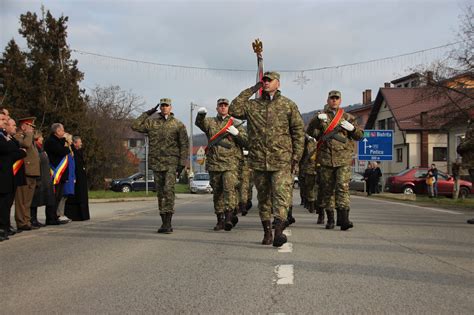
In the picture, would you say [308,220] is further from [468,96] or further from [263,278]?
[468,96]

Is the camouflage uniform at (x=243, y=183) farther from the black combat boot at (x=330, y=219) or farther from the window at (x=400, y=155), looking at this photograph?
the window at (x=400, y=155)

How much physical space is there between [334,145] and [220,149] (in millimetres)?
1886

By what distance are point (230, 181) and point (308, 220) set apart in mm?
2536

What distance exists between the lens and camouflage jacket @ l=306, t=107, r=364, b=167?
345 inches

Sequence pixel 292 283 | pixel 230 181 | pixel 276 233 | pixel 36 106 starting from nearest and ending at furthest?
pixel 292 283
pixel 276 233
pixel 230 181
pixel 36 106

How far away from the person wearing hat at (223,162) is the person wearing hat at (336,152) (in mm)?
1389

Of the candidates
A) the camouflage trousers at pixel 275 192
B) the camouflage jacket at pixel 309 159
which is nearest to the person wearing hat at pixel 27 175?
the camouflage trousers at pixel 275 192

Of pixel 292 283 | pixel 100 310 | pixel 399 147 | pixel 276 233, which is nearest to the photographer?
pixel 100 310

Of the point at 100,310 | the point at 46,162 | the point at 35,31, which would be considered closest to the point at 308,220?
the point at 46,162

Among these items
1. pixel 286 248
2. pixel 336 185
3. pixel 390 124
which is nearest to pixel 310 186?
pixel 336 185

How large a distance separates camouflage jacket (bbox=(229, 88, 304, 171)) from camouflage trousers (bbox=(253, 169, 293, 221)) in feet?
0.41

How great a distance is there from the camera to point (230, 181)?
29.7 feet

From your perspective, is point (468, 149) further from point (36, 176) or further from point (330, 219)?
point (36, 176)

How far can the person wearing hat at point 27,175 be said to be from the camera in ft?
30.6
